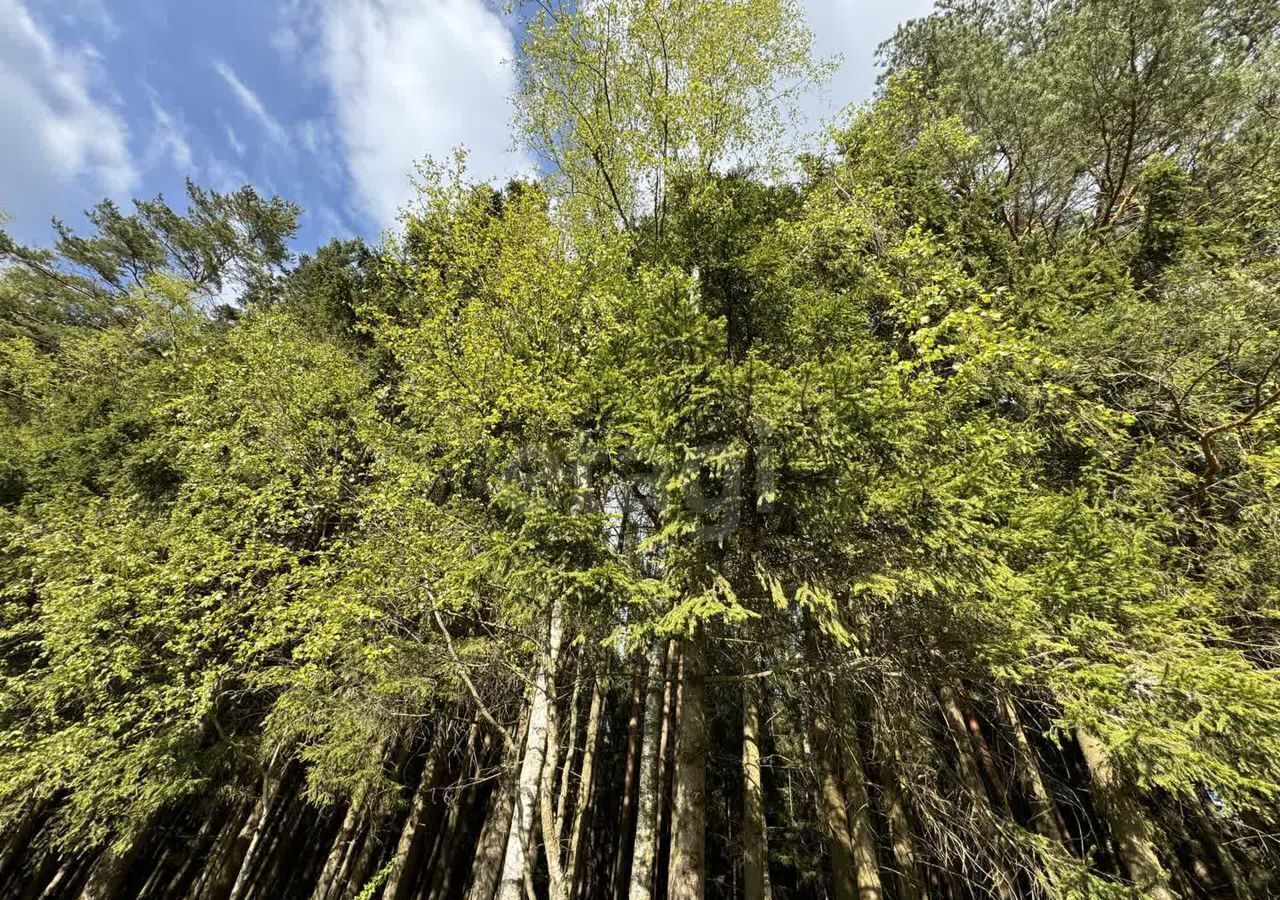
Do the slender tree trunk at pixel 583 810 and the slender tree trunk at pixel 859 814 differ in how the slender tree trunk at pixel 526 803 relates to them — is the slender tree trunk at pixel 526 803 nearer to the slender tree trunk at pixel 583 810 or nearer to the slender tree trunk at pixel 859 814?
the slender tree trunk at pixel 859 814

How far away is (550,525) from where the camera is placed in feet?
17.1

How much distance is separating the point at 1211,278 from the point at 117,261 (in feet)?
109

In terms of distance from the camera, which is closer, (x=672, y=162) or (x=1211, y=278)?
(x=1211, y=278)

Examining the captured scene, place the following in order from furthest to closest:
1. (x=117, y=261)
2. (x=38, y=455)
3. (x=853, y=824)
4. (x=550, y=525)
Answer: (x=117, y=261) → (x=38, y=455) → (x=853, y=824) → (x=550, y=525)

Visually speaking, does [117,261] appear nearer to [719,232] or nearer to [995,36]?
[719,232]

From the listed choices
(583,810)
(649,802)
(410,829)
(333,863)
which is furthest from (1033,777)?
(333,863)

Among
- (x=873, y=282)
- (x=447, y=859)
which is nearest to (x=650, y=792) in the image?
(x=873, y=282)

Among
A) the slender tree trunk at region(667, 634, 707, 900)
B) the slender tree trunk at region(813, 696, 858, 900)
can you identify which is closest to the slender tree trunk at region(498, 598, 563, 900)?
the slender tree trunk at region(667, 634, 707, 900)

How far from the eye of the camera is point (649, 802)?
247 inches

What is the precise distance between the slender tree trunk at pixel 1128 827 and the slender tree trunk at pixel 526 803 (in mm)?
6356

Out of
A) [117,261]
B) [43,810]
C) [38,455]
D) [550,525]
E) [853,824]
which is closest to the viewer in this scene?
[550,525]

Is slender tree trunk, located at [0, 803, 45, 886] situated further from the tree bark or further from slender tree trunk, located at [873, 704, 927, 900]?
slender tree trunk, located at [873, 704, 927, 900]

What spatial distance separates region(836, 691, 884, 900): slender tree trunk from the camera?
671 cm

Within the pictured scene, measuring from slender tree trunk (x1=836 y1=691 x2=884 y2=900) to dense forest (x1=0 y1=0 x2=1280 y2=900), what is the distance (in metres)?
0.07
